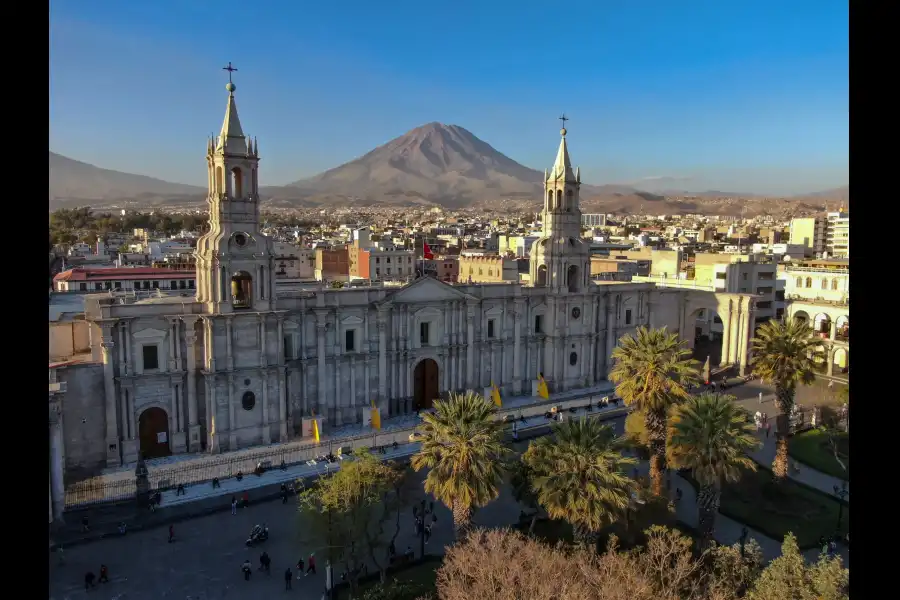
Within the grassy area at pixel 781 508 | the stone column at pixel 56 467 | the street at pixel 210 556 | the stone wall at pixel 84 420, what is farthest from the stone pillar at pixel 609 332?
the stone column at pixel 56 467

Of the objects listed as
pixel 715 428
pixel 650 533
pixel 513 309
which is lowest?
pixel 650 533

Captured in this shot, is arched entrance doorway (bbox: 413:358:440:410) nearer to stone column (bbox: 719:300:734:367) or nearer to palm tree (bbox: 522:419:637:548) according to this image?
palm tree (bbox: 522:419:637:548)

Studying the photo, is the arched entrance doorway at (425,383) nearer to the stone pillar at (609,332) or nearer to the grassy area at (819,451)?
the stone pillar at (609,332)

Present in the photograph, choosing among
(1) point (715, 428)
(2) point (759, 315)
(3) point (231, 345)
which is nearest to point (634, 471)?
(1) point (715, 428)
